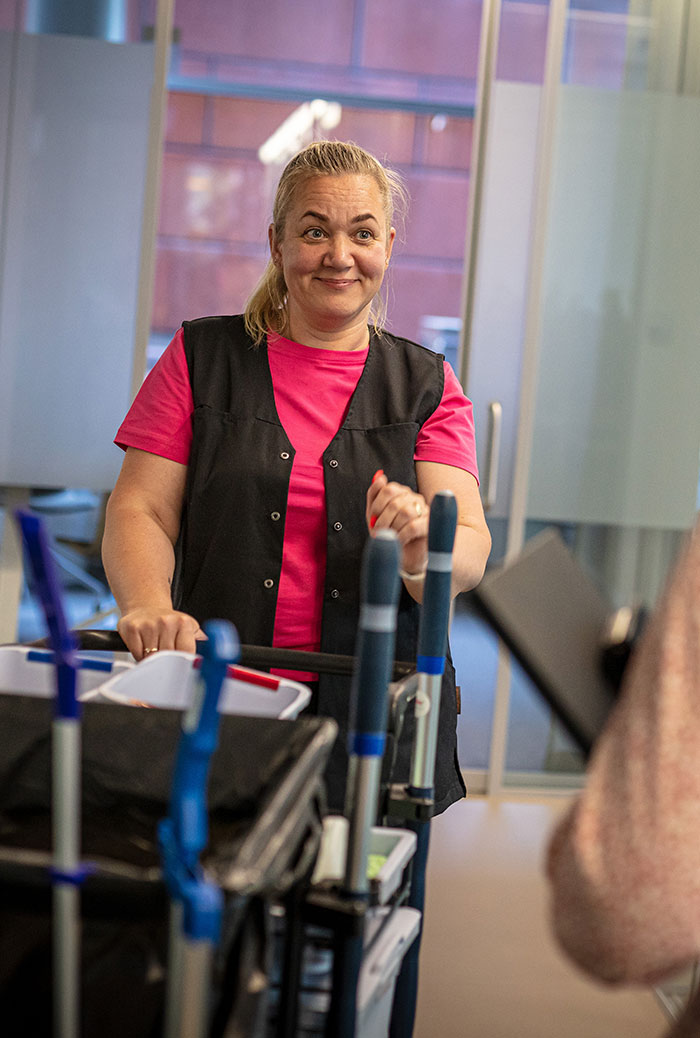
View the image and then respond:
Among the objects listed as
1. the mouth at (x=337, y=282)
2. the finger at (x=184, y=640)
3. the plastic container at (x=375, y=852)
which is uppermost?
the mouth at (x=337, y=282)

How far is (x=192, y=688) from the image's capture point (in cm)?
128

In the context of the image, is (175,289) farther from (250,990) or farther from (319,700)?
(250,990)

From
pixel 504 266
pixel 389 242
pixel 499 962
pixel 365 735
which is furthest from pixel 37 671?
pixel 504 266

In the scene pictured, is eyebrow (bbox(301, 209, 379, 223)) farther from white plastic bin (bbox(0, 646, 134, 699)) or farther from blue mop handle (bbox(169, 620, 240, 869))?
blue mop handle (bbox(169, 620, 240, 869))

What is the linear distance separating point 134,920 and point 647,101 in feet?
10.8

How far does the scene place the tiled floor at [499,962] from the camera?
2.37 metres

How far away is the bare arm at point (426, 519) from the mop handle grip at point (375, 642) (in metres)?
0.39

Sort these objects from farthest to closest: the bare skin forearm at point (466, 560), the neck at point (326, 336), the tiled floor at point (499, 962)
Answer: the tiled floor at point (499, 962) < the neck at point (326, 336) < the bare skin forearm at point (466, 560)

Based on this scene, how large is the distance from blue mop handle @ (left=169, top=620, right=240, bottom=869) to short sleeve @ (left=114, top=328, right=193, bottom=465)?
1.04 meters

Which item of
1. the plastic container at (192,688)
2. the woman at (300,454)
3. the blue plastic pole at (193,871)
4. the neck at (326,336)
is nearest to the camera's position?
the blue plastic pole at (193,871)

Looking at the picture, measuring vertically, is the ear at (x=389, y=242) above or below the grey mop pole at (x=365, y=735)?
above

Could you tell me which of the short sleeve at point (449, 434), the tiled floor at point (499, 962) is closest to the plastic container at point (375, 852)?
the short sleeve at point (449, 434)

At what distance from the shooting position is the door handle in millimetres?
3516

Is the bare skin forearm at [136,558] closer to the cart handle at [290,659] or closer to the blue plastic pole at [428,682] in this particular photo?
the cart handle at [290,659]
